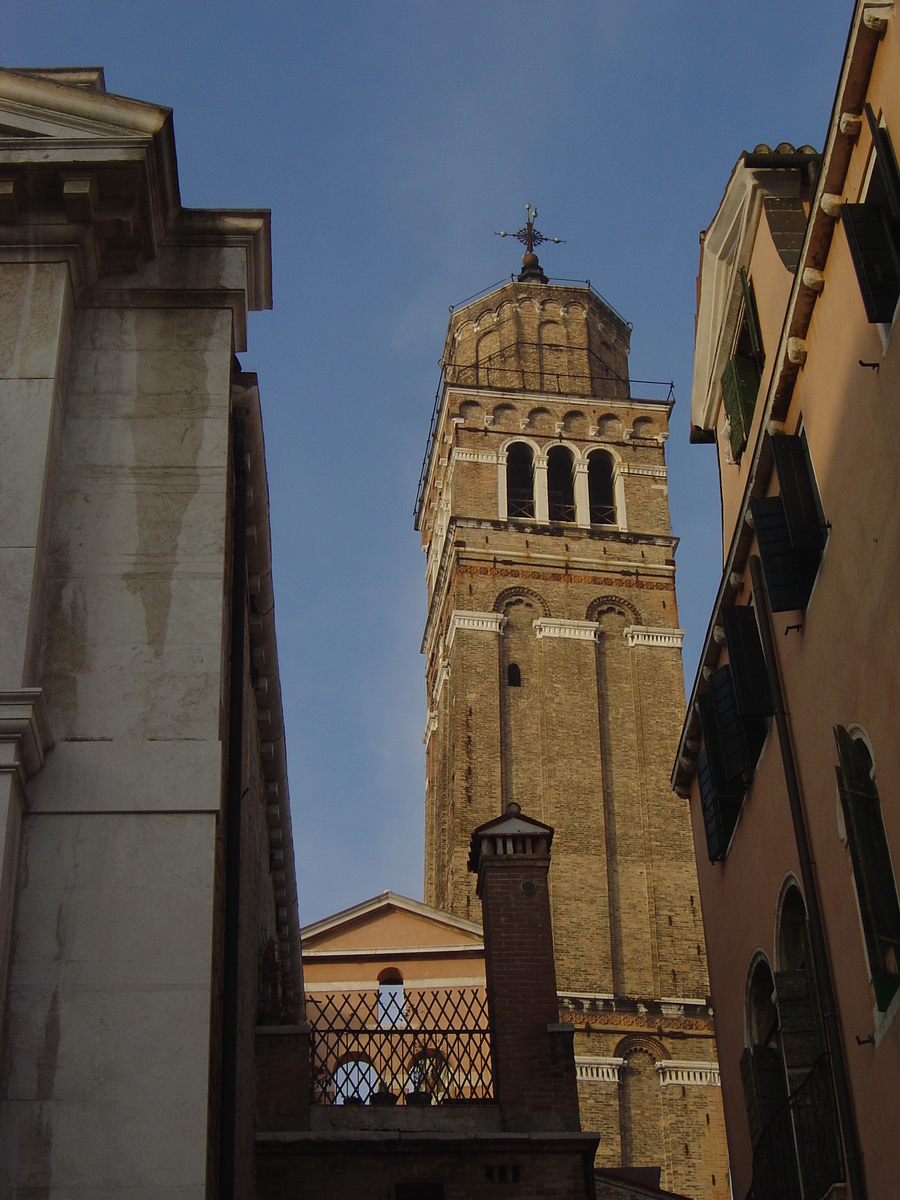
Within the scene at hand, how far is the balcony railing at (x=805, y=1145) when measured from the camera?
10414mm

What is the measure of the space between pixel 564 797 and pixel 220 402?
111ft

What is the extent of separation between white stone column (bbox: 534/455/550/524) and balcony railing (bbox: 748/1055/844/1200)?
3567cm

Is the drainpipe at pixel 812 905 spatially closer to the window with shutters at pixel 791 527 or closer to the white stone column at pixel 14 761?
the window with shutters at pixel 791 527

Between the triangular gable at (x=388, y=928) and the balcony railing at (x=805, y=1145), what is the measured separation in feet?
58.9

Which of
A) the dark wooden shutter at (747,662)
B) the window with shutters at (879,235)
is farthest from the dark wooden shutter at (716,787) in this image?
→ the window with shutters at (879,235)

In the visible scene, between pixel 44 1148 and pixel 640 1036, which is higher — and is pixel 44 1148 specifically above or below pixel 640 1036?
below

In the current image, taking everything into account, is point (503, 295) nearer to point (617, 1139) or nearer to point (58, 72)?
point (617, 1139)

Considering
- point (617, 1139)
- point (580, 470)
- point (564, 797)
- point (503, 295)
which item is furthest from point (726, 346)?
point (503, 295)

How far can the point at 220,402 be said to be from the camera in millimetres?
9250

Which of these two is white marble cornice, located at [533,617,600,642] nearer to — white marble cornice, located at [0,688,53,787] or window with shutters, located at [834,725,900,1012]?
window with shutters, located at [834,725,900,1012]

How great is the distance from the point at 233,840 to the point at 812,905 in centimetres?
442

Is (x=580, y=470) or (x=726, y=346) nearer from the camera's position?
(x=726, y=346)

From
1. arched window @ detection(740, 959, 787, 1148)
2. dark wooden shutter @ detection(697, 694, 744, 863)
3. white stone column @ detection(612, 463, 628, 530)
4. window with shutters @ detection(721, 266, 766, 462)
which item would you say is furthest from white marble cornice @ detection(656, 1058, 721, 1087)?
window with shutters @ detection(721, 266, 766, 462)

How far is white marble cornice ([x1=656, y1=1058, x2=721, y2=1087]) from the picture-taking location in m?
36.3
